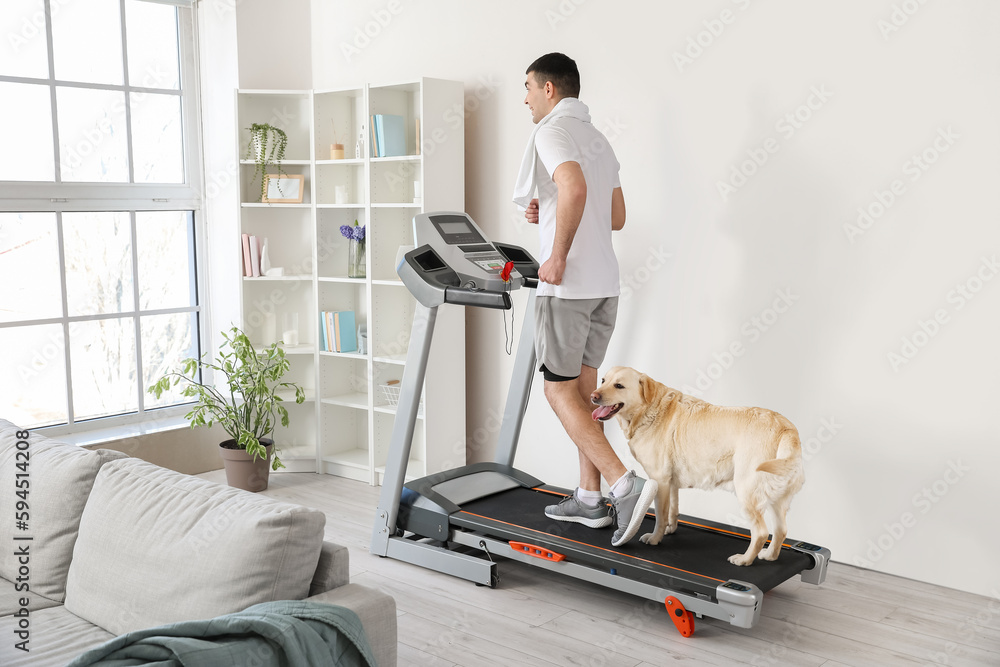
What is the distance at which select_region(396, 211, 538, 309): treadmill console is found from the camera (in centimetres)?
313

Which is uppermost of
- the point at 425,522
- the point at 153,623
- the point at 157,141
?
the point at 157,141

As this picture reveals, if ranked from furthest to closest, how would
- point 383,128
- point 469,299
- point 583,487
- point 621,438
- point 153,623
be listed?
point 383,128 < point 621,438 < point 583,487 < point 469,299 < point 153,623

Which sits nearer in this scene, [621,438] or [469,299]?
[469,299]

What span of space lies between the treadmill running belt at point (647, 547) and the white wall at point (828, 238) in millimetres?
656

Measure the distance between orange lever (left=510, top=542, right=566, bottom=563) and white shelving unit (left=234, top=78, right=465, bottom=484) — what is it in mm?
1297

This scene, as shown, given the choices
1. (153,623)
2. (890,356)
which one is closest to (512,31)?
(890,356)

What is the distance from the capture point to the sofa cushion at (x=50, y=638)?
1.85 metres

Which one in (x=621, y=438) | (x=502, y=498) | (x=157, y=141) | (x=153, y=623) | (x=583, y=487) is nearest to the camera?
(x=153, y=623)

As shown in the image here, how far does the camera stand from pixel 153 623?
1.90 meters

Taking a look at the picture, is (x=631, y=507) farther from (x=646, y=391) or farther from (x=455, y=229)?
(x=455, y=229)

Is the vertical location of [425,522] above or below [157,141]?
below

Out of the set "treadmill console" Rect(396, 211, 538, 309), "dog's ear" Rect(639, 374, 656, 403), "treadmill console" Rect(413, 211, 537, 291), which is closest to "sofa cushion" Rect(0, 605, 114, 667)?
"treadmill console" Rect(396, 211, 538, 309)

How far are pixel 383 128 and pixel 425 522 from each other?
2062 mm

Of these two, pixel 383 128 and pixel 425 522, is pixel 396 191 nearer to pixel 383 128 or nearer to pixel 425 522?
pixel 383 128
